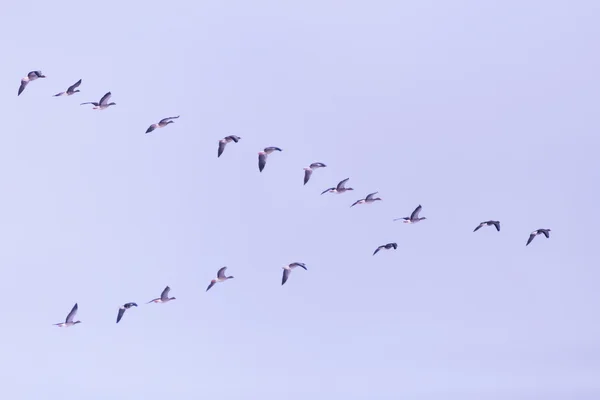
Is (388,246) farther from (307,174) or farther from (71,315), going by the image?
(71,315)

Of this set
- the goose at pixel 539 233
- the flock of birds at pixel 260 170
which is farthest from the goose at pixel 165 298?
the goose at pixel 539 233

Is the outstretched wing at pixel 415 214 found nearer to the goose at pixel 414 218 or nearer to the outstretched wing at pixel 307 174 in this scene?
the goose at pixel 414 218

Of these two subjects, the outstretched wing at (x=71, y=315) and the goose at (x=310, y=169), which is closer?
the goose at (x=310, y=169)

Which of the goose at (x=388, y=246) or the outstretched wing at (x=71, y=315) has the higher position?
the goose at (x=388, y=246)

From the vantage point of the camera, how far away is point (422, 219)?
12025cm

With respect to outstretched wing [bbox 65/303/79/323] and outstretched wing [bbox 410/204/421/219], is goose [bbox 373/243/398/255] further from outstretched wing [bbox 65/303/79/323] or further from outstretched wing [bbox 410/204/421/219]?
outstretched wing [bbox 65/303/79/323]

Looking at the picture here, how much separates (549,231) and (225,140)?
859 inches

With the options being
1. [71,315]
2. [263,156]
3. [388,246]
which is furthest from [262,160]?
[71,315]

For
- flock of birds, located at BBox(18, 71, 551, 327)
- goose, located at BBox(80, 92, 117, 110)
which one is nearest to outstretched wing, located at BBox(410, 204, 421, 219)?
flock of birds, located at BBox(18, 71, 551, 327)

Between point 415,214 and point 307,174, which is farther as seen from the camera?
point 415,214

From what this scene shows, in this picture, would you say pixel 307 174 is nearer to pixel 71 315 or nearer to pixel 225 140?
pixel 225 140

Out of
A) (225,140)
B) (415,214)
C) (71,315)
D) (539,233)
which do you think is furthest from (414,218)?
(71,315)

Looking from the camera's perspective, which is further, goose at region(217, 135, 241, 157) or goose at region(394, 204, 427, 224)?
goose at region(394, 204, 427, 224)

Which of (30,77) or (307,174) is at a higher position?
(30,77)
